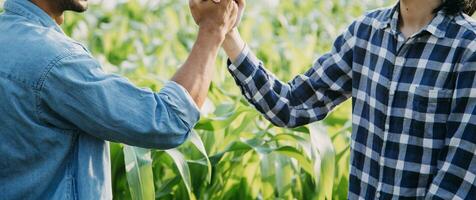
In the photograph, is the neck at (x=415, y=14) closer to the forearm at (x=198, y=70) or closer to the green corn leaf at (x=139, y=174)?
the forearm at (x=198, y=70)

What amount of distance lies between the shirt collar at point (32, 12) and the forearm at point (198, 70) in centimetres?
28

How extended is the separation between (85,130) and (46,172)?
125 millimetres

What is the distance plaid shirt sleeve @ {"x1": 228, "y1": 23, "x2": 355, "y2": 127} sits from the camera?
2.68 m

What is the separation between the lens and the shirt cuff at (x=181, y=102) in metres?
2.21

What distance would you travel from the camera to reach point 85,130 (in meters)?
2.16

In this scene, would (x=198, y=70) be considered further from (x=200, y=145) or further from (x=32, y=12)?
(x=200, y=145)

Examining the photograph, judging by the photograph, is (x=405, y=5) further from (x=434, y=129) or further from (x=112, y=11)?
(x=112, y=11)

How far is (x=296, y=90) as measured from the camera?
2734 millimetres

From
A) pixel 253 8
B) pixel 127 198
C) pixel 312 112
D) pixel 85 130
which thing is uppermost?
pixel 85 130

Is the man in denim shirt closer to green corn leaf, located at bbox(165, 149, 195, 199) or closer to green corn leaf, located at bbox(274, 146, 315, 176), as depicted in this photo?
green corn leaf, located at bbox(165, 149, 195, 199)

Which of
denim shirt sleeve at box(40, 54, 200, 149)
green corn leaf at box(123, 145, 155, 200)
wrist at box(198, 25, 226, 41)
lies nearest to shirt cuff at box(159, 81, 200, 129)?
denim shirt sleeve at box(40, 54, 200, 149)

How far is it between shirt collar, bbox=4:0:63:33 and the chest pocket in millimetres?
796

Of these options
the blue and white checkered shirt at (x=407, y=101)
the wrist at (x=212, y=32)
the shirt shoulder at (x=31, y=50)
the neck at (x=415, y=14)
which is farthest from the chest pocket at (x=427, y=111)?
the shirt shoulder at (x=31, y=50)

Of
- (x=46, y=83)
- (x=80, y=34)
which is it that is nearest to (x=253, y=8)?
(x=80, y=34)
